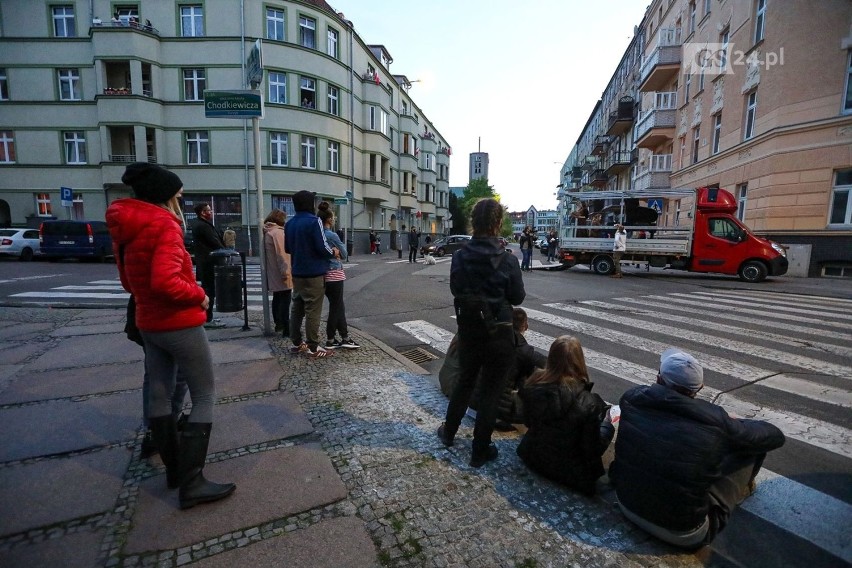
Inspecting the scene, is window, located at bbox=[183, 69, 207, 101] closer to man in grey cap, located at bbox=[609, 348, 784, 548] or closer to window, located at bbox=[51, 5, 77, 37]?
window, located at bbox=[51, 5, 77, 37]

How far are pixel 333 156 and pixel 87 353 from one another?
2263cm

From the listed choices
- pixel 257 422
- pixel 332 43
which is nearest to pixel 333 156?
pixel 332 43

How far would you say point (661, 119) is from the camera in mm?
25250

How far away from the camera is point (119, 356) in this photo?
513cm

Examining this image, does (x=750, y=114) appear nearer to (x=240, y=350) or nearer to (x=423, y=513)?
(x=240, y=350)

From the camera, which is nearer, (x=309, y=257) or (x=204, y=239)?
(x=309, y=257)

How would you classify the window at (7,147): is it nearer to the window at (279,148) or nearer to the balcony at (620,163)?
the window at (279,148)

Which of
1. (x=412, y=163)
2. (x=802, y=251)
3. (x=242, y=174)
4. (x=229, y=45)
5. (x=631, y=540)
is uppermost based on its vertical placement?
(x=229, y=45)

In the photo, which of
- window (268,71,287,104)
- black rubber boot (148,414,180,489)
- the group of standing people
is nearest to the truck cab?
the group of standing people

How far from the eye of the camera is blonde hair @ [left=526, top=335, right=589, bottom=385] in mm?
2680

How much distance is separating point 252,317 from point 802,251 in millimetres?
18969

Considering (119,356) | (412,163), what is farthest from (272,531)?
(412,163)

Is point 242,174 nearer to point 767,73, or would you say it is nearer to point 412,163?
point 412,163

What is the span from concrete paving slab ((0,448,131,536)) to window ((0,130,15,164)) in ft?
100
